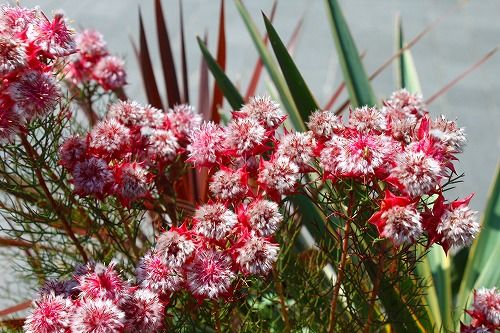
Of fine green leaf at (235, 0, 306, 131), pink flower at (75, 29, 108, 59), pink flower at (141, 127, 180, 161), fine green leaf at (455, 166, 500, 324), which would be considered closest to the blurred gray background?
fine green leaf at (455, 166, 500, 324)

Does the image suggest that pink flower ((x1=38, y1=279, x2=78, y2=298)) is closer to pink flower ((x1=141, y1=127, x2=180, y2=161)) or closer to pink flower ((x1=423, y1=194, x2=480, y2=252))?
pink flower ((x1=141, y1=127, x2=180, y2=161))

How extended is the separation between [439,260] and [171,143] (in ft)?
2.15

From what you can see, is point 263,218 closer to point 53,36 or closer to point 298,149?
point 298,149

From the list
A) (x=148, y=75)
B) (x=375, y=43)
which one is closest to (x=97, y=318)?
(x=148, y=75)

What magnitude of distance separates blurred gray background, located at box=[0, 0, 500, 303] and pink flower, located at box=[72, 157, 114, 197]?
5.71ft

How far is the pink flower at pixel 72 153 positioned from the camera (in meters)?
0.73

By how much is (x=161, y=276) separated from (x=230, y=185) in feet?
0.31

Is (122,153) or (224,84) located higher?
(224,84)

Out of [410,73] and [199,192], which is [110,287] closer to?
[199,192]

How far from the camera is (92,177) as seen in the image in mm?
721

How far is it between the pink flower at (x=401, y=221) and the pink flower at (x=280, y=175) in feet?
0.27

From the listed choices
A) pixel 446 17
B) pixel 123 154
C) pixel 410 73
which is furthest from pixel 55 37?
pixel 446 17

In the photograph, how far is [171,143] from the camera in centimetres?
79

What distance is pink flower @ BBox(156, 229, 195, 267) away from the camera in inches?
24.9
